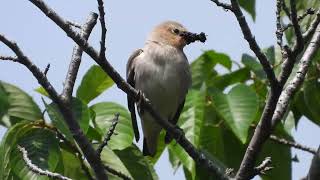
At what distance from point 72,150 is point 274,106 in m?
1.06

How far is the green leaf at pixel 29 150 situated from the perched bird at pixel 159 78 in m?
1.86

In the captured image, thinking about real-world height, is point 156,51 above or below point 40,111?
below

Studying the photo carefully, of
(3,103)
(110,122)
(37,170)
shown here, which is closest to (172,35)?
(110,122)

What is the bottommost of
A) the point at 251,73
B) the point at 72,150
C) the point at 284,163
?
the point at 284,163

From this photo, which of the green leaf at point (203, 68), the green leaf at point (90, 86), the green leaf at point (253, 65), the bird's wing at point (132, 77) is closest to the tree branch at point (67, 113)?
the green leaf at point (90, 86)

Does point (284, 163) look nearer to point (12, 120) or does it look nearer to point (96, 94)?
point (96, 94)

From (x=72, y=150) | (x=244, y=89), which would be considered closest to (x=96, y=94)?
Result: (x=72, y=150)

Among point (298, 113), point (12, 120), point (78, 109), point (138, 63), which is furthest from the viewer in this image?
point (138, 63)

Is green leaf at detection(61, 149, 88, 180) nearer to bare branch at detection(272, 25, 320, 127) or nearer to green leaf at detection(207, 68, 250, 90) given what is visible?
bare branch at detection(272, 25, 320, 127)

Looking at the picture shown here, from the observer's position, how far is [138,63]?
564cm

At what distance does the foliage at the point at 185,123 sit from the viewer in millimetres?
3473

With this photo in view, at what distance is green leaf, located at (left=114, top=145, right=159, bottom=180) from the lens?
3758 millimetres

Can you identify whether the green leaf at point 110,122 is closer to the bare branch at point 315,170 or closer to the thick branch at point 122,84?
the thick branch at point 122,84

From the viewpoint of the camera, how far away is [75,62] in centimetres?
362
